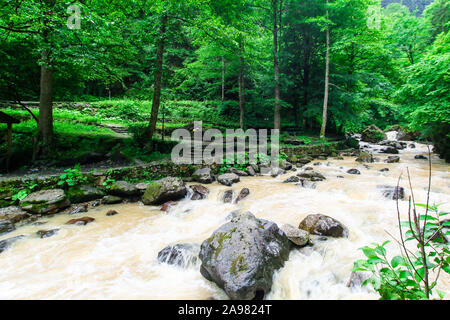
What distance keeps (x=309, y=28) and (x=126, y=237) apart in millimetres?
19144

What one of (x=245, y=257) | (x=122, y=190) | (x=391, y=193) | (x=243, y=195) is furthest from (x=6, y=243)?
(x=391, y=193)

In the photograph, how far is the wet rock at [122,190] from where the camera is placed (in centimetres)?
643

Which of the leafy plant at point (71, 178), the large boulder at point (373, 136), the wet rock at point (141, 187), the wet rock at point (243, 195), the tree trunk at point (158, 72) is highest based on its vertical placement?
the tree trunk at point (158, 72)

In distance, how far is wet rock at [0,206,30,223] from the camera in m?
4.76

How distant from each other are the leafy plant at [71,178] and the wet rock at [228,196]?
14.3ft

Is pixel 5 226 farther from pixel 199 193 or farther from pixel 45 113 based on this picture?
pixel 45 113

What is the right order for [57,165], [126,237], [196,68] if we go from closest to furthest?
[126,237] < [57,165] < [196,68]

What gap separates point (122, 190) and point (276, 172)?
6.08m

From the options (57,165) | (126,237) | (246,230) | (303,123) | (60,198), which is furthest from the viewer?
(303,123)

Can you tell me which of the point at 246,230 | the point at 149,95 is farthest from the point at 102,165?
the point at 246,230

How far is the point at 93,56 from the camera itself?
6.04 meters

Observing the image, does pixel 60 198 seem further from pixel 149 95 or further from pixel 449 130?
pixel 449 130

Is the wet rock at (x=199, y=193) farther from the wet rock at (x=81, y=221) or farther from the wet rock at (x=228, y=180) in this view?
the wet rock at (x=81, y=221)

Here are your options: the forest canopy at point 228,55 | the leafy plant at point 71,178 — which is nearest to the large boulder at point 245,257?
the leafy plant at point 71,178
